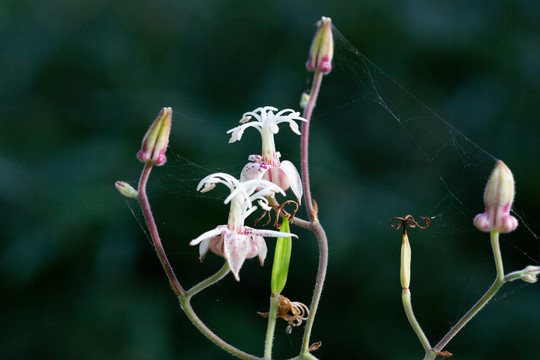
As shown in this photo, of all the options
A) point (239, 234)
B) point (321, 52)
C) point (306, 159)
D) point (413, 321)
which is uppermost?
point (321, 52)

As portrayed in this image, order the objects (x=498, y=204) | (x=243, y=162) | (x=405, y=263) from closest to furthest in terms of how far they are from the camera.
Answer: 1. (x=498, y=204)
2. (x=405, y=263)
3. (x=243, y=162)

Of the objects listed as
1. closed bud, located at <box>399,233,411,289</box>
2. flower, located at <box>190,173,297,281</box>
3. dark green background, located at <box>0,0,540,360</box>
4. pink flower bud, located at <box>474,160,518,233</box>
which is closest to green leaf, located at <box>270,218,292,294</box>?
flower, located at <box>190,173,297,281</box>

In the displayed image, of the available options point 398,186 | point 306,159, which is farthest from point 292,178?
point 398,186

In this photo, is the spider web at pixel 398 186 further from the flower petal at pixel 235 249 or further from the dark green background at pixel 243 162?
the flower petal at pixel 235 249

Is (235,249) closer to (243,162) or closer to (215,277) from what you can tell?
(215,277)

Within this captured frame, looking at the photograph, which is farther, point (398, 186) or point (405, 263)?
point (398, 186)

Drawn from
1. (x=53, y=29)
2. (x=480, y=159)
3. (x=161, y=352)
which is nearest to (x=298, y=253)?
(x=161, y=352)

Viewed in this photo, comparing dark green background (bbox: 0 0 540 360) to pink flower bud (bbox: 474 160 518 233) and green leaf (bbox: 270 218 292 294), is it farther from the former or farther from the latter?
pink flower bud (bbox: 474 160 518 233)

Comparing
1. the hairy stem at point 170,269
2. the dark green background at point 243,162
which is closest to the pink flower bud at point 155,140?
the hairy stem at point 170,269
